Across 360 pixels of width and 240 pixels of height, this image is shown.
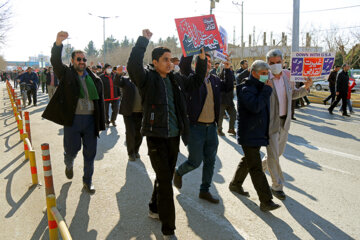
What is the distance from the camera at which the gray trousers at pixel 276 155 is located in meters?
4.19

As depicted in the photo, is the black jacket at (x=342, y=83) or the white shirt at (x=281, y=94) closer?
the white shirt at (x=281, y=94)

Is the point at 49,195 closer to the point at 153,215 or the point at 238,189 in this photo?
the point at 153,215

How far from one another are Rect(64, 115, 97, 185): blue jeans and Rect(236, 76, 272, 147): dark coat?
2166 mm

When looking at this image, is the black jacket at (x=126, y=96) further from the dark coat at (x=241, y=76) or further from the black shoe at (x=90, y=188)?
the dark coat at (x=241, y=76)

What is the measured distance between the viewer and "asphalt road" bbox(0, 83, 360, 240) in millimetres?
3436

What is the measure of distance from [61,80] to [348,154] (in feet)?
19.8

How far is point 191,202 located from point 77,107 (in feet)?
6.86

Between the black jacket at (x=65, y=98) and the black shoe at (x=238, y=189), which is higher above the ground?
the black jacket at (x=65, y=98)

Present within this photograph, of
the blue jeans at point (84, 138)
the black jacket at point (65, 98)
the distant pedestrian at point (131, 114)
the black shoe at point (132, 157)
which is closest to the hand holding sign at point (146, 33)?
the black jacket at point (65, 98)

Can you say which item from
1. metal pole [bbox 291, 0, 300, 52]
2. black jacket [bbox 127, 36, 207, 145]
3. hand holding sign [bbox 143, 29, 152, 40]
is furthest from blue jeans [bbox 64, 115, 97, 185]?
metal pole [bbox 291, 0, 300, 52]

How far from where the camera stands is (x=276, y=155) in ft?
13.8

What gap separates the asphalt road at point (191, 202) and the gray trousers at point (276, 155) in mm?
299

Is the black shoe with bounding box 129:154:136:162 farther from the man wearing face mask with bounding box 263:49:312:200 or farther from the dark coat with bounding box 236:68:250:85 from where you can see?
the man wearing face mask with bounding box 263:49:312:200

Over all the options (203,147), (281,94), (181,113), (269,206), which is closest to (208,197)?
(203,147)
